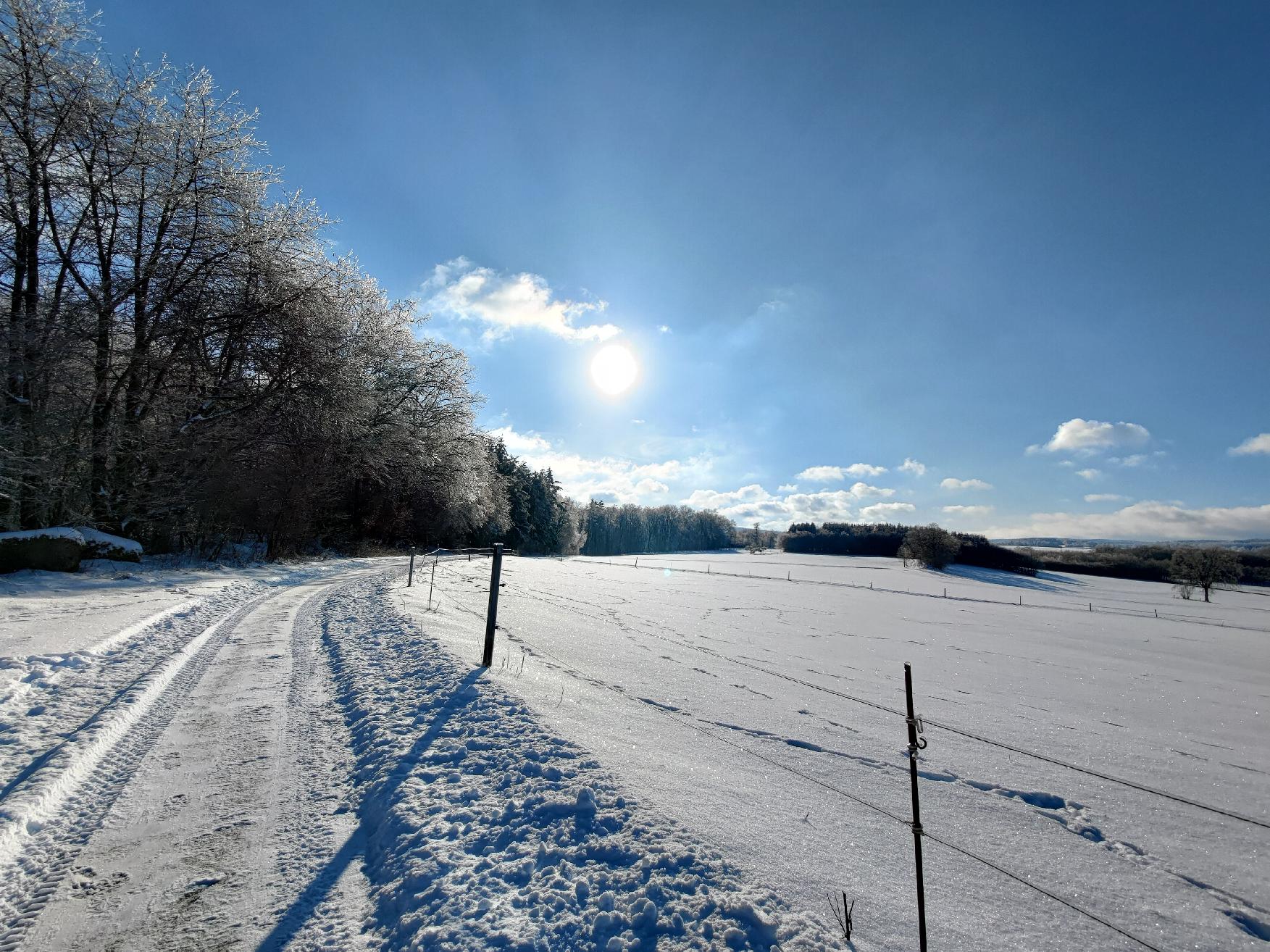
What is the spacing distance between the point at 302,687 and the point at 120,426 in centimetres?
1367

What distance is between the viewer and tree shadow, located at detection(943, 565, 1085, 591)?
48.4m

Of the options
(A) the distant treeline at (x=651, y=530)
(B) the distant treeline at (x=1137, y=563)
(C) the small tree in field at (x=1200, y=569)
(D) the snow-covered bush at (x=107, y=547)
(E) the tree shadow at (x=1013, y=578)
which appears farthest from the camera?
(A) the distant treeline at (x=651, y=530)

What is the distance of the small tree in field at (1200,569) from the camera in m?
44.3

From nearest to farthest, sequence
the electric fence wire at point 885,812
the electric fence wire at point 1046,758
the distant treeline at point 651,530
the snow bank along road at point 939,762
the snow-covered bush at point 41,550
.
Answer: the electric fence wire at point 885,812
the snow bank along road at point 939,762
the electric fence wire at point 1046,758
the snow-covered bush at point 41,550
the distant treeline at point 651,530

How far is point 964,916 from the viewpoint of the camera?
2.80 m

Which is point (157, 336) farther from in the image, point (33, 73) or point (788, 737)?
point (788, 737)

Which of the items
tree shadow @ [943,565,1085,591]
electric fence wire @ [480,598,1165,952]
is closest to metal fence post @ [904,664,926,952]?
electric fence wire @ [480,598,1165,952]

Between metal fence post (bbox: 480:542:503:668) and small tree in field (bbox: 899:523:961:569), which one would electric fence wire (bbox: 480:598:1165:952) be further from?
small tree in field (bbox: 899:523:961:569)

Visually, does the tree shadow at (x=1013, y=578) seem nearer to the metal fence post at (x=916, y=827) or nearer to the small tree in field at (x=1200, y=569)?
the small tree in field at (x=1200, y=569)

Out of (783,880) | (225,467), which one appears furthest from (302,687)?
(225,467)

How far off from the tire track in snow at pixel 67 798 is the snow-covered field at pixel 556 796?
0.06ft

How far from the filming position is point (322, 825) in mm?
3205

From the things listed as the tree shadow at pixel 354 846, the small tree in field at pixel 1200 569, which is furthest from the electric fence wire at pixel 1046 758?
the small tree in field at pixel 1200 569

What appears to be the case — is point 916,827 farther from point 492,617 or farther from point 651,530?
point 651,530
